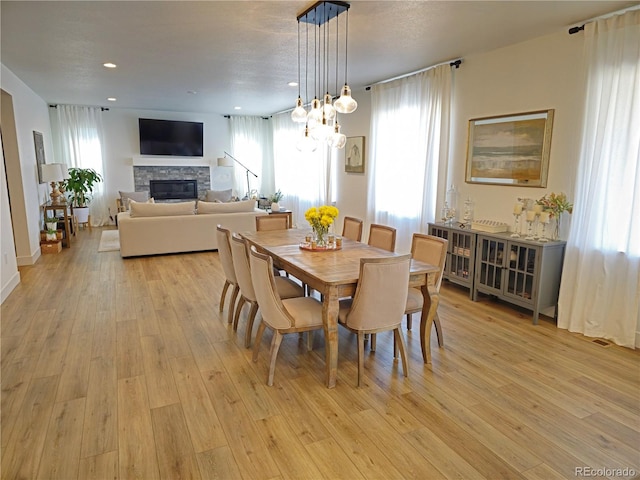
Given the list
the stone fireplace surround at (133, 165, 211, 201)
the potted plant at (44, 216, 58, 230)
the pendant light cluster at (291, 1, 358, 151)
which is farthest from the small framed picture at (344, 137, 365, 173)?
the potted plant at (44, 216, 58, 230)

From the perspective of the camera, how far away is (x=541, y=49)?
13.3ft

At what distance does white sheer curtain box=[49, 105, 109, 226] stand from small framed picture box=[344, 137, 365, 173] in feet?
19.7

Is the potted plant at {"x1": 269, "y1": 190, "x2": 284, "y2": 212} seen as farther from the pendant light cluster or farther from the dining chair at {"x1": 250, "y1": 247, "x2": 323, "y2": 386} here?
the dining chair at {"x1": 250, "y1": 247, "x2": 323, "y2": 386}

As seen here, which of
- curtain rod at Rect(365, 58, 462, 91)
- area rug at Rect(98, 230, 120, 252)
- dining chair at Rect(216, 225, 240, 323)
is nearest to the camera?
dining chair at Rect(216, 225, 240, 323)

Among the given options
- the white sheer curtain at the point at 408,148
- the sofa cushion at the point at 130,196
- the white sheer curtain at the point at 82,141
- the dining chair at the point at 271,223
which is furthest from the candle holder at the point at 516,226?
the white sheer curtain at the point at 82,141

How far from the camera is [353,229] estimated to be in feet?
14.4

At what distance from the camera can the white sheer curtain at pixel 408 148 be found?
5.15m

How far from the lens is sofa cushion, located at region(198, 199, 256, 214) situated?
6.88 metres

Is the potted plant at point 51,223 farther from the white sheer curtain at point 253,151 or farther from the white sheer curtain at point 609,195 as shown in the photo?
the white sheer curtain at point 609,195

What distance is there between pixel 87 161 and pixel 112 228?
166cm

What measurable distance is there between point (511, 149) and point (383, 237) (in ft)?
5.76

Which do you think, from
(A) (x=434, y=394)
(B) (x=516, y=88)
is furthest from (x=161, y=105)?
(A) (x=434, y=394)

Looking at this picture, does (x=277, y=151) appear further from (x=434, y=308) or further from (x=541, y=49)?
(x=434, y=308)

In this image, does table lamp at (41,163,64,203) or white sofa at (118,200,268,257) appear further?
table lamp at (41,163,64,203)
